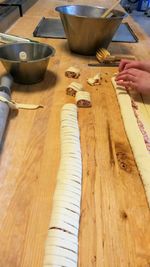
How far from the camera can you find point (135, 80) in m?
0.76

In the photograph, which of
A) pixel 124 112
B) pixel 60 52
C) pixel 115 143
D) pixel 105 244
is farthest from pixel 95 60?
pixel 105 244

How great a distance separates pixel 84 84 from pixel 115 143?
317 mm

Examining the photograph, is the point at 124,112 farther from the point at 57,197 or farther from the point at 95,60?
the point at 95,60

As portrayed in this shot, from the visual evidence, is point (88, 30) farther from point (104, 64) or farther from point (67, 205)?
point (67, 205)

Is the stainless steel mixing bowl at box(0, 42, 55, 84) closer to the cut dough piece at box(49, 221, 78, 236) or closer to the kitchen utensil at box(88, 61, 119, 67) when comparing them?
the kitchen utensil at box(88, 61, 119, 67)

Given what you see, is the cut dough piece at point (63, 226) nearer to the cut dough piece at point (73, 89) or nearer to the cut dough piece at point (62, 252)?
the cut dough piece at point (62, 252)

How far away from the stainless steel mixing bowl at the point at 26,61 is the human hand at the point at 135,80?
0.24 m

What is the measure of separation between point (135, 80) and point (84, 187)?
42cm

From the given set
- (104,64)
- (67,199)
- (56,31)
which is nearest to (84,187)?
(67,199)

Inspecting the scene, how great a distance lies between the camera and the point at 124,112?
686 mm

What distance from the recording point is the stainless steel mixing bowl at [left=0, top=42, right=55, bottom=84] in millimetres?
749

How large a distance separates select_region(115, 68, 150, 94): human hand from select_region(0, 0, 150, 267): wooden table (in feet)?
0.19

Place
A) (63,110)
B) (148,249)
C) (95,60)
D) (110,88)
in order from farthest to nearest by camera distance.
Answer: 1. (95,60)
2. (110,88)
3. (63,110)
4. (148,249)

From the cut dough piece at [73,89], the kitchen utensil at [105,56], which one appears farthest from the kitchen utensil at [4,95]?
the kitchen utensil at [105,56]
